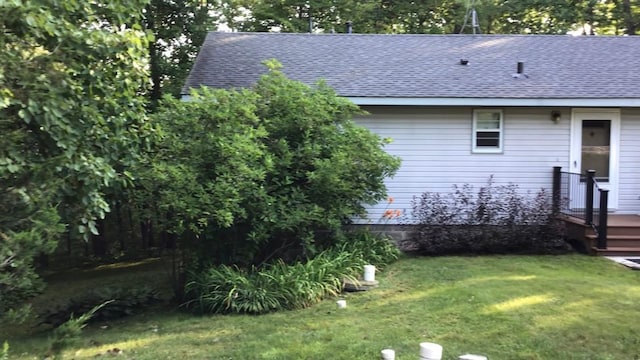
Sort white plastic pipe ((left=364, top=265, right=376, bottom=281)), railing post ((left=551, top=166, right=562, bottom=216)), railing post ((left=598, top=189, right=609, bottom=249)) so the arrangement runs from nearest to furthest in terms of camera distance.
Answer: white plastic pipe ((left=364, top=265, right=376, bottom=281)) < railing post ((left=598, top=189, right=609, bottom=249)) < railing post ((left=551, top=166, right=562, bottom=216))

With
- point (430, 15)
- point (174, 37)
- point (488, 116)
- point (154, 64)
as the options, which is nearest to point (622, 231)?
point (488, 116)

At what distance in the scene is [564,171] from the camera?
417 inches

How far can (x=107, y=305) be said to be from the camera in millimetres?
7312

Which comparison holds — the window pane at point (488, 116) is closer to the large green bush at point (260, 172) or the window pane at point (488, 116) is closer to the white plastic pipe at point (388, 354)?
the large green bush at point (260, 172)

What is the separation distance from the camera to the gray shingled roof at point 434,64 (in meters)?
10.4

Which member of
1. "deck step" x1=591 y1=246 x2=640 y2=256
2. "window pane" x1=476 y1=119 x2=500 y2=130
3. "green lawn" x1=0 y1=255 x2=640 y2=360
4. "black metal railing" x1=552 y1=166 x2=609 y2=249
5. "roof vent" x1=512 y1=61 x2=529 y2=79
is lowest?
"green lawn" x1=0 y1=255 x2=640 y2=360

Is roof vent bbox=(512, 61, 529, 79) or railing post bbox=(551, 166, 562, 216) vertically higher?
roof vent bbox=(512, 61, 529, 79)

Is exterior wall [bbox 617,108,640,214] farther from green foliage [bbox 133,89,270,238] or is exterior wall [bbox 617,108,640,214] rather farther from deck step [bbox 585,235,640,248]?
green foliage [bbox 133,89,270,238]

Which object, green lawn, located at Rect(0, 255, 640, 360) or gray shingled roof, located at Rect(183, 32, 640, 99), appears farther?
gray shingled roof, located at Rect(183, 32, 640, 99)

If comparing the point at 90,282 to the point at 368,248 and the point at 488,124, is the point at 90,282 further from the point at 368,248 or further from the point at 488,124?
the point at 488,124

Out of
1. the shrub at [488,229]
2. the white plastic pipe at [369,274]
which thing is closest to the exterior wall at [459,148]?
the shrub at [488,229]

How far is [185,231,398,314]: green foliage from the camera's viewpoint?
266 inches

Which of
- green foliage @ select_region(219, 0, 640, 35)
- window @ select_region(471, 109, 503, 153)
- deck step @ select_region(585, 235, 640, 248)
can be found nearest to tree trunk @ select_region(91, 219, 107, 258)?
green foliage @ select_region(219, 0, 640, 35)

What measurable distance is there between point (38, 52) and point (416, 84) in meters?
7.85
